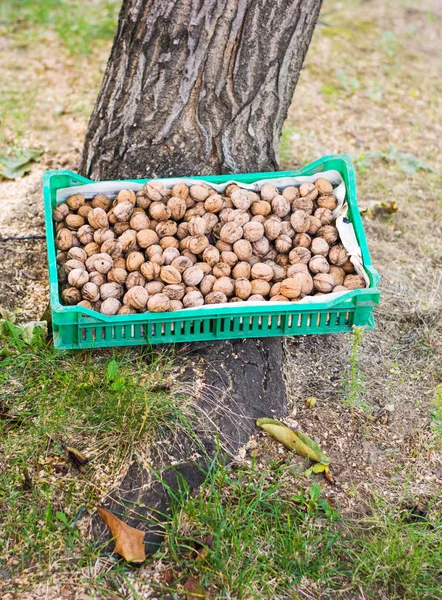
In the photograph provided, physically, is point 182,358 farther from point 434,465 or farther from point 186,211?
point 434,465

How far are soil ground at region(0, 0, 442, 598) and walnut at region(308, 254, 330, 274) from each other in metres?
0.35

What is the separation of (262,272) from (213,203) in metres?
0.37

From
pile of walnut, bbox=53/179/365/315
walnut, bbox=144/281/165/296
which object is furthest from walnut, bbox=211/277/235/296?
walnut, bbox=144/281/165/296

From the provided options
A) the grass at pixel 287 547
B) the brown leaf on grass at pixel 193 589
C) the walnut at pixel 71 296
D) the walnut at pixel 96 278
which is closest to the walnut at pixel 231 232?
the walnut at pixel 96 278

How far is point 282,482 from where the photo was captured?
8.22 ft

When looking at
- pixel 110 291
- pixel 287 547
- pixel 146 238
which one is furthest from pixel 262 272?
pixel 287 547

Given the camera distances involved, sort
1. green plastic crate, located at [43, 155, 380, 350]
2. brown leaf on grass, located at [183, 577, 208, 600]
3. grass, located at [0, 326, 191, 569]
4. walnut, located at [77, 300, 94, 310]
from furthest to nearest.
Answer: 1. walnut, located at [77, 300, 94, 310]
2. green plastic crate, located at [43, 155, 380, 350]
3. grass, located at [0, 326, 191, 569]
4. brown leaf on grass, located at [183, 577, 208, 600]

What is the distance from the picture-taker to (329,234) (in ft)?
9.96

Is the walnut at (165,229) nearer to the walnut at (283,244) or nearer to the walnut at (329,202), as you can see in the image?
the walnut at (283,244)

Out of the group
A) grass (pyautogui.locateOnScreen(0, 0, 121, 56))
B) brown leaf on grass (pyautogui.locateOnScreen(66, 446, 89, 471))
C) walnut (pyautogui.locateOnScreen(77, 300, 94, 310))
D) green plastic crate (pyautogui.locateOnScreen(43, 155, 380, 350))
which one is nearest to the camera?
brown leaf on grass (pyautogui.locateOnScreen(66, 446, 89, 471))

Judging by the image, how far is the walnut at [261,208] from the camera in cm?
307

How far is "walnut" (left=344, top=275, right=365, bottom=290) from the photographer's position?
9.45 feet

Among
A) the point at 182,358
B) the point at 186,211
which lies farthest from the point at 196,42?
the point at 182,358

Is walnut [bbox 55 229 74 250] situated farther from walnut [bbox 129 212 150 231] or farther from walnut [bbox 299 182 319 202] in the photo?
walnut [bbox 299 182 319 202]
